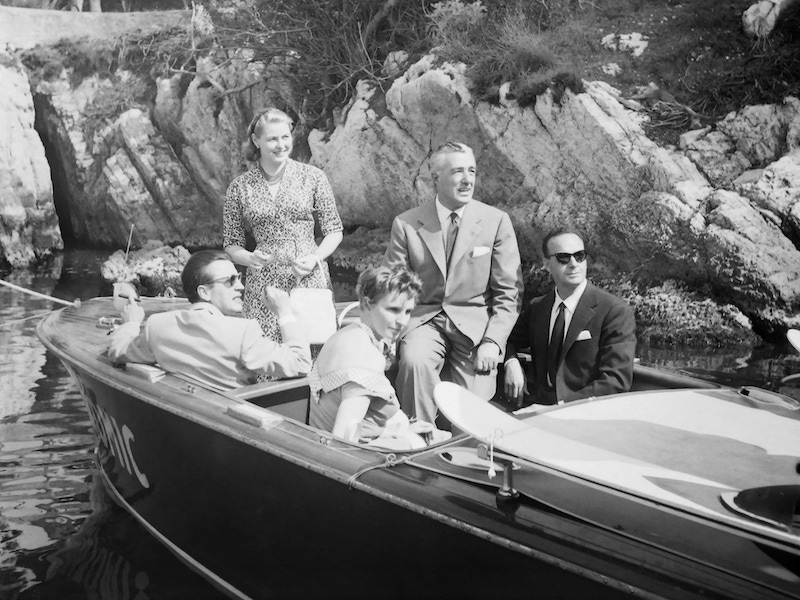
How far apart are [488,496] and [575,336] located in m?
1.28

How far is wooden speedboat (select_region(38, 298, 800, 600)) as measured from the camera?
1840 millimetres

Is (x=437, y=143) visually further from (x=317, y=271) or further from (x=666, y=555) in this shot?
(x=666, y=555)

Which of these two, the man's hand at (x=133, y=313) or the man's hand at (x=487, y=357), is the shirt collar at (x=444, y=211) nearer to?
the man's hand at (x=487, y=357)

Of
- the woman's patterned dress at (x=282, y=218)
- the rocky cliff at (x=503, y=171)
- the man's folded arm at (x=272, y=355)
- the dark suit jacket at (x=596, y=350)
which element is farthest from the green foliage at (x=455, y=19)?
the man's folded arm at (x=272, y=355)

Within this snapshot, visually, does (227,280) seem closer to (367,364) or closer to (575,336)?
(367,364)

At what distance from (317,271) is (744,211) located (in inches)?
219

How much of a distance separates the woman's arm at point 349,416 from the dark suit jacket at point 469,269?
0.90 m

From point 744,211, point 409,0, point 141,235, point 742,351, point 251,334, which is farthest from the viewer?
point 141,235

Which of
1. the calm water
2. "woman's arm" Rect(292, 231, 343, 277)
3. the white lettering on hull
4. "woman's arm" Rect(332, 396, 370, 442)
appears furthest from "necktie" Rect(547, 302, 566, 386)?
the white lettering on hull

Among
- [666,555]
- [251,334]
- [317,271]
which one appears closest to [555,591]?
[666,555]

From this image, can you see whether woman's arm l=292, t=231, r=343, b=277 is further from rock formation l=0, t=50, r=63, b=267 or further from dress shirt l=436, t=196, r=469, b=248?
rock formation l=0, t=50, r=63, b=267

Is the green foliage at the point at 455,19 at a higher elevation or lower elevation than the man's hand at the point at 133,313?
higher

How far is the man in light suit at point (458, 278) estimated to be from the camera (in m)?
3.40

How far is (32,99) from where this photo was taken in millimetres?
15758
